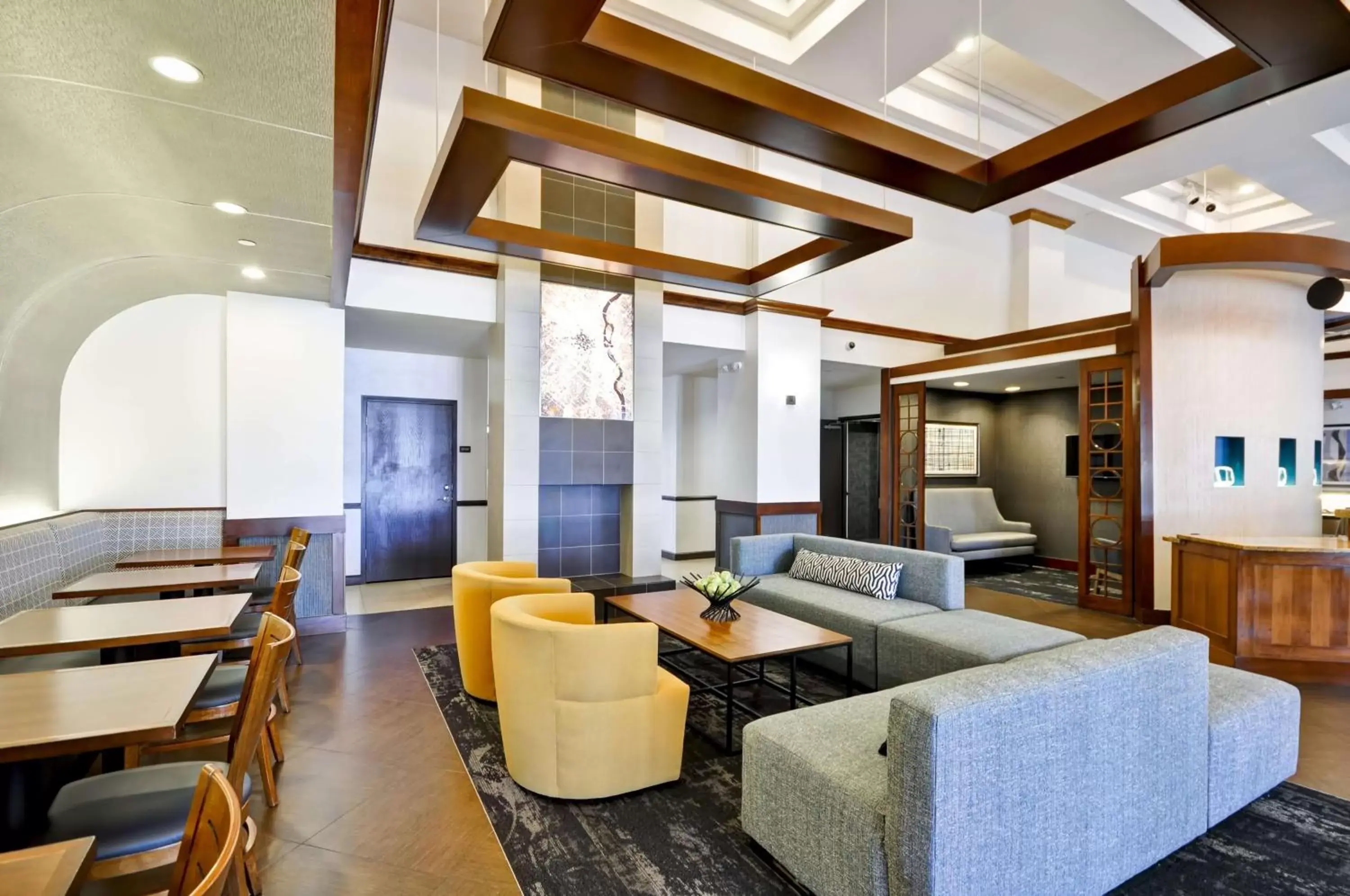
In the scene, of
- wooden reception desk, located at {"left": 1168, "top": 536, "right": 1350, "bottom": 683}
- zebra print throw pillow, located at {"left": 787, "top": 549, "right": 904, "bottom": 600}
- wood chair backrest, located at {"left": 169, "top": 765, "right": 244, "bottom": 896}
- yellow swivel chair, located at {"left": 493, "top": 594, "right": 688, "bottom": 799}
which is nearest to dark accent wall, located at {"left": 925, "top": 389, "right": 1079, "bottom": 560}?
wooden reception desk, located at {"left": 1168, "top": 536, "right": 1350, "bottom": 683}

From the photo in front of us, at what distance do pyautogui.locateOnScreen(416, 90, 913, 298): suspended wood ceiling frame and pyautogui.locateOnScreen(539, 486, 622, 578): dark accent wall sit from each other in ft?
7.85

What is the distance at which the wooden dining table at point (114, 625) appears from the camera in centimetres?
210

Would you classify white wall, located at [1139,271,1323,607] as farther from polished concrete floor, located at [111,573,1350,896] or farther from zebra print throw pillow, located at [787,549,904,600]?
zebra print throw pillow, located at [787,549,904,600]

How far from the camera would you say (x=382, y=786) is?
266cm

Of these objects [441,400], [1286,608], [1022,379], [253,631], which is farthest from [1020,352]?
[253,631]

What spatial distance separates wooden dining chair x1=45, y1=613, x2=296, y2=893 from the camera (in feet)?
4.99

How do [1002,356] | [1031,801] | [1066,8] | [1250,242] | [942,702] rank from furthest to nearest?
[1002,356] → [1066,8] → [1250,242] → [1031,801] → [942,702]

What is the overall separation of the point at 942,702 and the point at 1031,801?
1.50ft

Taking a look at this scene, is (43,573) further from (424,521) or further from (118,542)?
(424,521)

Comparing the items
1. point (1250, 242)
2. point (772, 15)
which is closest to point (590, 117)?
point (772, 15)

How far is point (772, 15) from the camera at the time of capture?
19.4ft

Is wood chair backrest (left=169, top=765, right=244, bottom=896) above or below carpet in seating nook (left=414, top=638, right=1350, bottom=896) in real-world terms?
above

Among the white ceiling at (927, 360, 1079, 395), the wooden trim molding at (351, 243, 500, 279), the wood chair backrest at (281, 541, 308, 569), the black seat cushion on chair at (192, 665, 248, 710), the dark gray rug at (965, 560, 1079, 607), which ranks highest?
the wooden trim molding at (351, 243, 500, 279)

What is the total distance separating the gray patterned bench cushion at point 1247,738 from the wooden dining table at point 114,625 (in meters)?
→ 3.78
